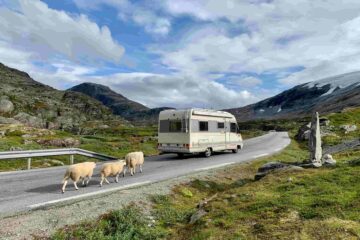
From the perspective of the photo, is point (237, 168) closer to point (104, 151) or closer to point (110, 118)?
point (104, 151)

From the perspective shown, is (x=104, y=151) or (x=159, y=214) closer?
(x=159, y=214)

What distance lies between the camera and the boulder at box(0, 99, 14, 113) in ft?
326

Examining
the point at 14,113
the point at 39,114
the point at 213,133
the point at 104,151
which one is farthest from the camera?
the point at 39,114

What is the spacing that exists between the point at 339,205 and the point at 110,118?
586ft

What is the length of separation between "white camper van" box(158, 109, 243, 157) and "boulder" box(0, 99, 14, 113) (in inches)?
3249

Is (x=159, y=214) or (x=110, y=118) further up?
(x=110, y=118)

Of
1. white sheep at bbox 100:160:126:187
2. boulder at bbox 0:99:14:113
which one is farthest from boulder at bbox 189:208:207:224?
boulder at bbox 0:99:14:113

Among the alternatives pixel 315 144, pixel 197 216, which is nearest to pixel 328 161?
pixel 315 144

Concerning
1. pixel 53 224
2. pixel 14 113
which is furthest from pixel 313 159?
Answer: pixel 14 113

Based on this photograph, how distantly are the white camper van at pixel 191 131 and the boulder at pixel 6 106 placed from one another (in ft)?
271

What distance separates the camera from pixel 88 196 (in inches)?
543

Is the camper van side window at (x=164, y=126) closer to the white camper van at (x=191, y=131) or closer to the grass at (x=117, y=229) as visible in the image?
the white camper van at (x=191, y=131)

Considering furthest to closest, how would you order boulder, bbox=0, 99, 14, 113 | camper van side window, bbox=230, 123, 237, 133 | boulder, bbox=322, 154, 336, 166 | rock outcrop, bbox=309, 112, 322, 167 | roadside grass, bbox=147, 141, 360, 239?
boulder, bbox=0, 99, 14, 113, camper van side window, bbox=230, 123, 237, 133, rock outcrop, bbox=309, 112, 322, 167, boulder, bbox=322, 154, 336, 166, roadside grass, bbox=147, 141, 360, 239

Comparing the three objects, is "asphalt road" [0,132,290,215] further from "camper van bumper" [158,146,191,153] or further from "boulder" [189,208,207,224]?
"camper van bumper" [158,146,191,153]
